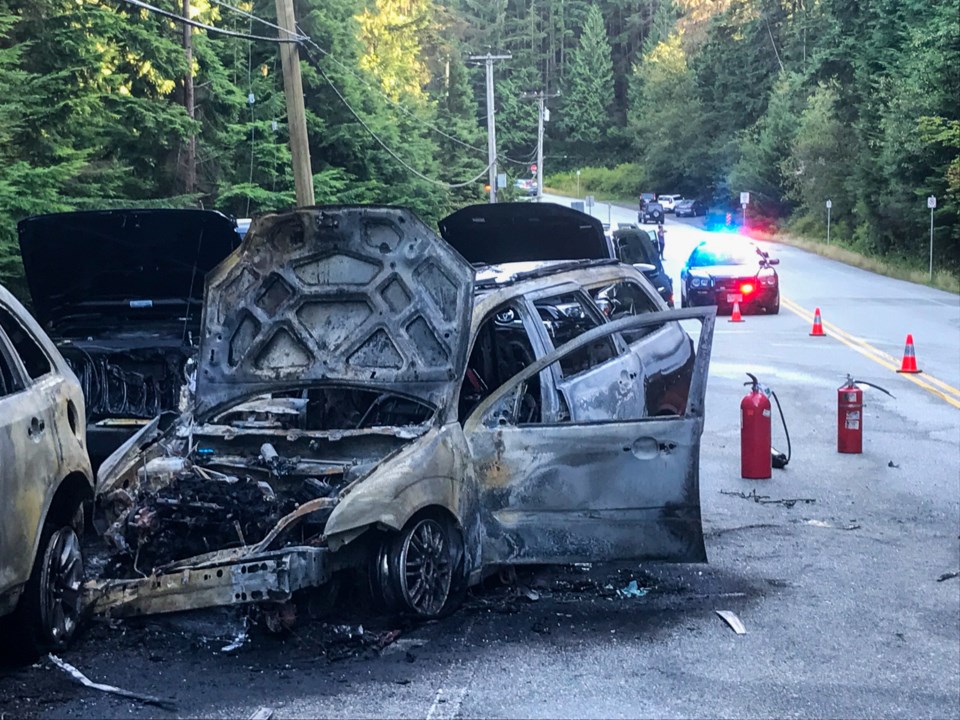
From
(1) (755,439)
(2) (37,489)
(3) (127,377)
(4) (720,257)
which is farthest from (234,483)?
(4) (720,257)

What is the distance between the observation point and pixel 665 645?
6.09 m

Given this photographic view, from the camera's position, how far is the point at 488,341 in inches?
296

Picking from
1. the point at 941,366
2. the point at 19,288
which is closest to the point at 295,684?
the point at 19,288

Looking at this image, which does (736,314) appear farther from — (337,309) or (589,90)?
(589,90)

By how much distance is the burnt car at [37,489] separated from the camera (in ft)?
16.8

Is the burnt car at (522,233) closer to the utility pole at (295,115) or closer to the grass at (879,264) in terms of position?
the utility pole at (295,115)

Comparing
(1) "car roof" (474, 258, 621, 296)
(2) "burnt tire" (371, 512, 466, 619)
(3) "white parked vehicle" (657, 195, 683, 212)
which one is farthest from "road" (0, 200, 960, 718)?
(3) "white parked vehicle" (657, 195, 683, 212)

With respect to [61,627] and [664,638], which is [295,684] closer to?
[61,627]

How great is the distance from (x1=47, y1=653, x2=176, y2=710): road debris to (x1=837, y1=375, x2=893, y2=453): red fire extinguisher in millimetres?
7709

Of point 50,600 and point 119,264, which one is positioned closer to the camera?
point 50,600

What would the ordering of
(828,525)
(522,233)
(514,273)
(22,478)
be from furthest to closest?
1. (522,233)
2. (828,525)
3. (514,273)
4. (22,478)

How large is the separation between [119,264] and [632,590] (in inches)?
171

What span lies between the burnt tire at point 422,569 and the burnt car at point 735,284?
67.9 feet

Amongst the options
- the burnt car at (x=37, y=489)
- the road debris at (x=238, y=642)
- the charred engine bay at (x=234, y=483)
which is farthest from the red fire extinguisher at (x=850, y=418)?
the burnt car at (x=37, y=489)
